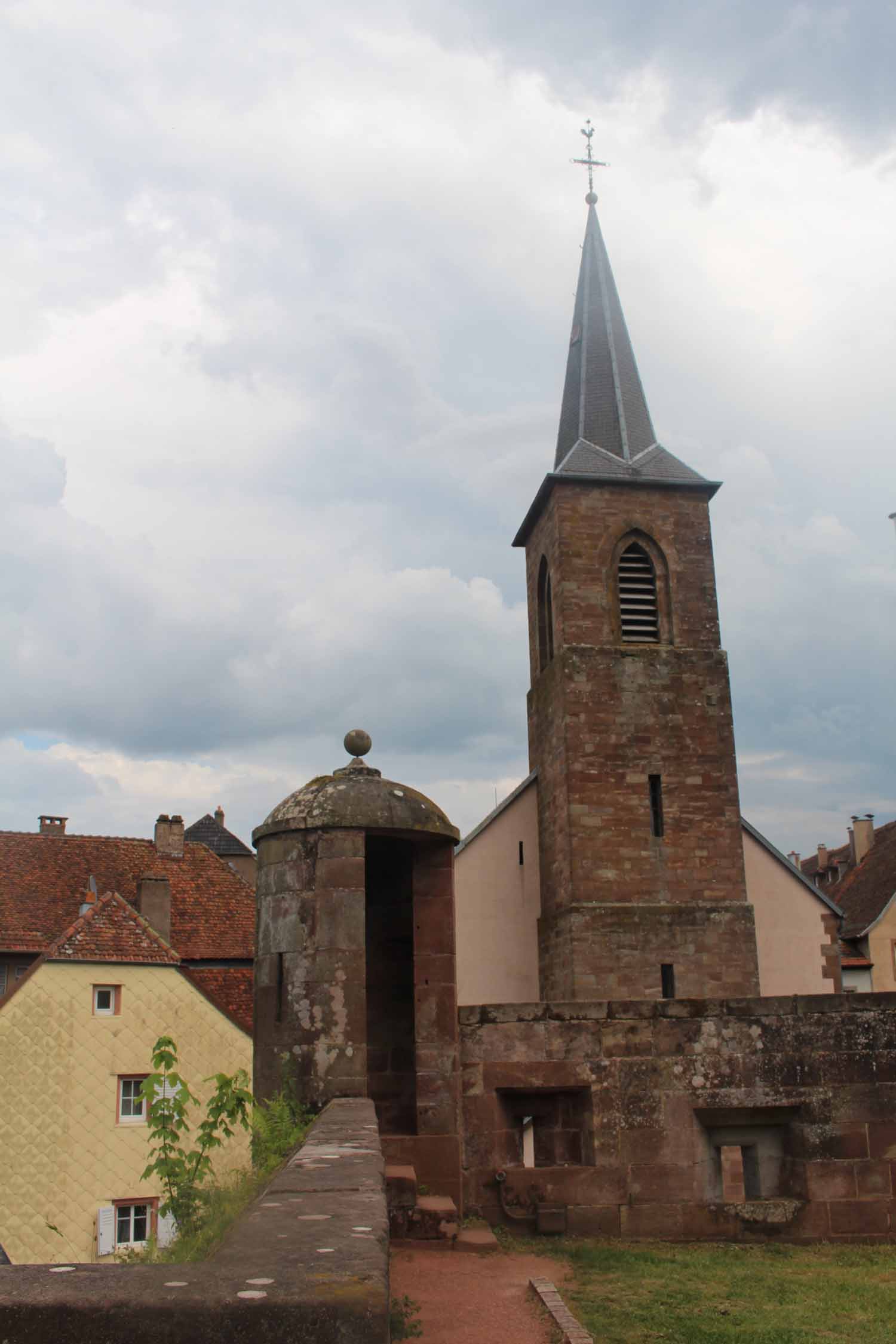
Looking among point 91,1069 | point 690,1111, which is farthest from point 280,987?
point 91,1069

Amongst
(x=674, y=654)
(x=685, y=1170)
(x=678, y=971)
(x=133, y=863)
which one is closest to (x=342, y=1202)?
(x=685, y=1170)

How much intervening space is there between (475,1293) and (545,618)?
1943cm

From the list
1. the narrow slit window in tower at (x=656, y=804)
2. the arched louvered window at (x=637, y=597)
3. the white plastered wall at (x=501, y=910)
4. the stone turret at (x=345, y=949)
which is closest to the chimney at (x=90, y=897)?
the white plastered wall at (x=501, y=910)

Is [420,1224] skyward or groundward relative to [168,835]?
groundward

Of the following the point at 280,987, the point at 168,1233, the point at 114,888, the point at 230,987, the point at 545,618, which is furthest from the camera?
the point at 114,888

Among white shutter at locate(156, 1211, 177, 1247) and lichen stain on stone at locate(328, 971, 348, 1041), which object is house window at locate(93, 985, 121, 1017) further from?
white shutter at locate(156, 1211, 177, 1247)

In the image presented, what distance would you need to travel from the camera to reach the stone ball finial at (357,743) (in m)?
8.40

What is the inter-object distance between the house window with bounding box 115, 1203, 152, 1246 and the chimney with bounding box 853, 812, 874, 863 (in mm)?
27298

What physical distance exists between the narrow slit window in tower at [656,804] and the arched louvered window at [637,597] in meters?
2.74

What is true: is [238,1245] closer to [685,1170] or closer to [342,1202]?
[342,1202]

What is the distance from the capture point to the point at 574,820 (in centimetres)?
2147

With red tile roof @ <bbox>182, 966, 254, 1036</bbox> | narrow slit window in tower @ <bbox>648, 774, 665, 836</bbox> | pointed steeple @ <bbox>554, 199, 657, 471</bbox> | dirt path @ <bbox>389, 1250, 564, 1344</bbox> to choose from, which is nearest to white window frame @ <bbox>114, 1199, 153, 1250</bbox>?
red tile roof @ <bbox>182, 966, 254, 1036</bbox>

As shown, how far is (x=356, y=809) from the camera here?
759cm

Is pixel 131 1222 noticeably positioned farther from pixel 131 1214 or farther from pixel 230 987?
pixel 230 987
